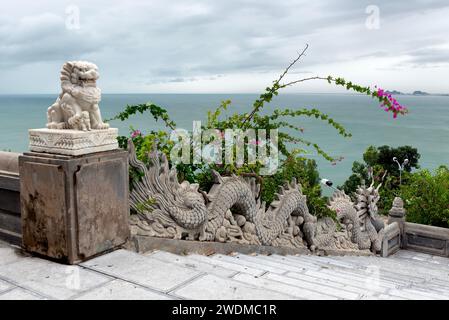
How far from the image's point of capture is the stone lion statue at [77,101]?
130 inches

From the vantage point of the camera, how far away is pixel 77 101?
11.0 feet

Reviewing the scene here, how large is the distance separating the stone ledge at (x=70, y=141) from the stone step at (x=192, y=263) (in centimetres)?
101

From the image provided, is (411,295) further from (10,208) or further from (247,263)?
(10,208)

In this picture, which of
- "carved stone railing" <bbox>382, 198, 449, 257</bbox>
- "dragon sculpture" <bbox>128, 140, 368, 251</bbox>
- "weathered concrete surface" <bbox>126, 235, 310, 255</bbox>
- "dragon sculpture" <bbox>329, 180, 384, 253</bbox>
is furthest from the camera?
"carved stone railing" <bbox>382, 198, 449, 257</bbox>

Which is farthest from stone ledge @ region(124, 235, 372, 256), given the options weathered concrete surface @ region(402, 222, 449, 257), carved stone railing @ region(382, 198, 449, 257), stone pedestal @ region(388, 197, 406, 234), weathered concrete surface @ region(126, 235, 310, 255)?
weathered concrete surface @ region(402, 222, 449, 257)

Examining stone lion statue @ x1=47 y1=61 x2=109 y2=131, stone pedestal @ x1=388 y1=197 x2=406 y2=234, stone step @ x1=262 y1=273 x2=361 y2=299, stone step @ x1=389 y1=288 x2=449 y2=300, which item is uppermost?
stone lion statue @ x1=47 y1=61 x2=109 y2=131

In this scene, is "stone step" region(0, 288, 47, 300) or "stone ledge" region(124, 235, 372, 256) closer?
"stone step" region(0, 288, 47, 300)

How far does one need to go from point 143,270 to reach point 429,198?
35.1ft

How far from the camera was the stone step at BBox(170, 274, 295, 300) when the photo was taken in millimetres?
2643

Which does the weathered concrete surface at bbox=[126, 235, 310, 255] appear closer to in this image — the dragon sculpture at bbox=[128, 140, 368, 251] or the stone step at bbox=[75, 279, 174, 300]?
the dragon sculpture at bbox=[128, 140, 368, 251]

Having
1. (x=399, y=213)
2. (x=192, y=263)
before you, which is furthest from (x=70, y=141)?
(x=399, y=213)

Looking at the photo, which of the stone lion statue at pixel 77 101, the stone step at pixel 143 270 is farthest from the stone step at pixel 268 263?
the stone lion statue at pixel 77 101

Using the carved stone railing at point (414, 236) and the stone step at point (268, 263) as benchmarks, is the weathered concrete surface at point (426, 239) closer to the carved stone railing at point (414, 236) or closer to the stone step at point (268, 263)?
the carved stone railing at point (414, 236)

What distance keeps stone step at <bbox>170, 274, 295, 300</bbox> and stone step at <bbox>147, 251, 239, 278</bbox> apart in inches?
12.3
